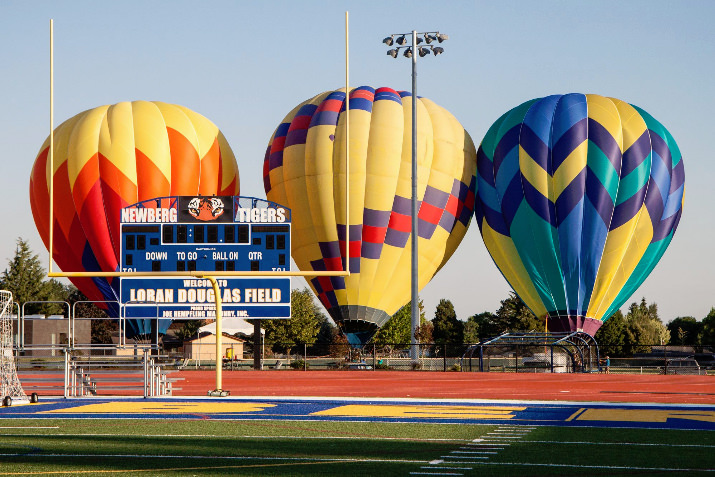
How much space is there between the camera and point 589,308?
4006cm

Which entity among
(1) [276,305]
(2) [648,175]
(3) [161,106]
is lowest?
(1) [276,305]

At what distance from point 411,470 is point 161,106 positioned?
112 feet

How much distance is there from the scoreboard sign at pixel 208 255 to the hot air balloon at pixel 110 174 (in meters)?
10.4

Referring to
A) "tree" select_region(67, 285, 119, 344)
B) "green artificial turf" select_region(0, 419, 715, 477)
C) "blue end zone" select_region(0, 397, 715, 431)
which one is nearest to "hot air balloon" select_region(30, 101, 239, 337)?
"blue end zone" select_region(0, 397, 715, 431)

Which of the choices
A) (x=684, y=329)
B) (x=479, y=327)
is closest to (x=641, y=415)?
(x=479, y=327)

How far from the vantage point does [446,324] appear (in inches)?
3349

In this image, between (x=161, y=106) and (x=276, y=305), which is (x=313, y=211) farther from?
(x=276, y=305)

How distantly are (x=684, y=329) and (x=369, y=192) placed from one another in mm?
82480

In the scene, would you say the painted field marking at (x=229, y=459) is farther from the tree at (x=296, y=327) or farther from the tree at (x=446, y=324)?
the tree at (x=446, y=324)

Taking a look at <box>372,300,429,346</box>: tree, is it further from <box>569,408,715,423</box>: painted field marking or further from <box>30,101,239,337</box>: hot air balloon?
<box>569,408,715,423</box>: painted field marking

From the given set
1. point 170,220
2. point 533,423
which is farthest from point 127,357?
point 533,423

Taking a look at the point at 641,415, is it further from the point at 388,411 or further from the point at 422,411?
the point at 388,411

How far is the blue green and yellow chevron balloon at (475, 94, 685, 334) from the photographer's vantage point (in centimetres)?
3912

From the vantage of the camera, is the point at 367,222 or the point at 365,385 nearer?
the point at 365,385
